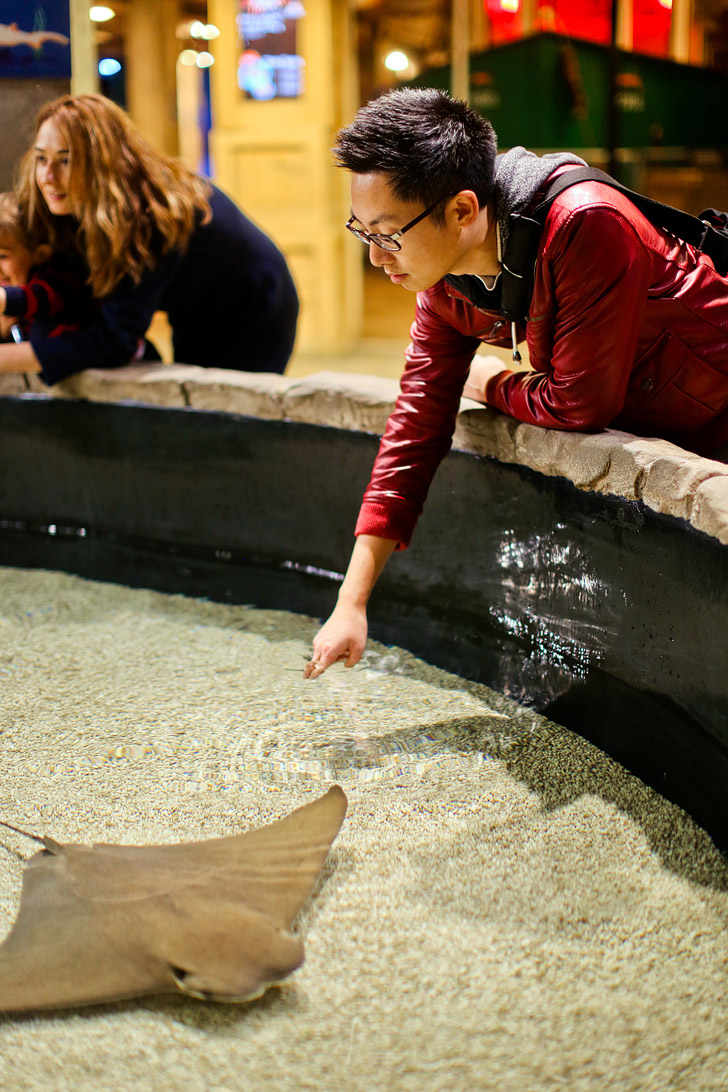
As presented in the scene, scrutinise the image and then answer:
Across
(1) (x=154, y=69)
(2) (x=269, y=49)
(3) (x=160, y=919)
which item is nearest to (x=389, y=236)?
(3) (x=160, y=919)

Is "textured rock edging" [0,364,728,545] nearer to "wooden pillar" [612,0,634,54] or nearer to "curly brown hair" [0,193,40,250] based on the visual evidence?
"curly brown hair" [0,193,40,250]

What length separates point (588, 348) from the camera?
73.7 inches

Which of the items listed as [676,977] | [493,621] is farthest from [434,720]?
[676,977]

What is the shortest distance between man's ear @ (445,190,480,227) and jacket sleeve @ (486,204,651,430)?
156 mm

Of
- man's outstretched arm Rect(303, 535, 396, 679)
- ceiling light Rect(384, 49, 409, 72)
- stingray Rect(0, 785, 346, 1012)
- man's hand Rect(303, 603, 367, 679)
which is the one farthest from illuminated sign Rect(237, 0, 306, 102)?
stingray Rect(0, 785, 346, 1012)

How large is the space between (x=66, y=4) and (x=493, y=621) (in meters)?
2.83

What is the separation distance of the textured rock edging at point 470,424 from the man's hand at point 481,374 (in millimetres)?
42

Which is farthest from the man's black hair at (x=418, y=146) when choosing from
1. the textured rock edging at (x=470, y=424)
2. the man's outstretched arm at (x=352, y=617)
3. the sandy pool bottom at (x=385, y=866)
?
the sandy pool bottom at (x=385, y=866)

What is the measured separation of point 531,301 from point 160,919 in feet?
4.40

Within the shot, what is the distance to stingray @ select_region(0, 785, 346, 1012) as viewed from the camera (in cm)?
137

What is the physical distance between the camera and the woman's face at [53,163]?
118 inches

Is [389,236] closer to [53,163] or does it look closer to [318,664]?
[318,664]

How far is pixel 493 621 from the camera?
2.62m

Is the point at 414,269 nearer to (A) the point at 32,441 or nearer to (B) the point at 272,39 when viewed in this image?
(A) the point at 32,441
